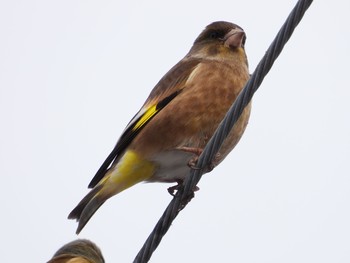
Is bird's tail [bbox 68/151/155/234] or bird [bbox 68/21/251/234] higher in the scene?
bird [bbox 68/21/251/234]

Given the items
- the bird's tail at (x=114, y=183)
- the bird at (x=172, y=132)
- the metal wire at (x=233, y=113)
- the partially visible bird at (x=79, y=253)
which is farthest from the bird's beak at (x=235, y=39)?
the metal wire at (x=233, y=113)

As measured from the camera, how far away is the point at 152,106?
7465mm

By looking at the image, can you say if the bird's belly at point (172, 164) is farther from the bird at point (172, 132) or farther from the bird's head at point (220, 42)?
the bird's head at point (220, 42)

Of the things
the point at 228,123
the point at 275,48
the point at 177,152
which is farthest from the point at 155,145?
the point at 275,48

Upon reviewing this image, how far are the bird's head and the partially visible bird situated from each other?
2.20 meters

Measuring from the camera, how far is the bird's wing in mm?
7277

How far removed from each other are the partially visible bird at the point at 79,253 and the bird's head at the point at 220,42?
220 centimetres

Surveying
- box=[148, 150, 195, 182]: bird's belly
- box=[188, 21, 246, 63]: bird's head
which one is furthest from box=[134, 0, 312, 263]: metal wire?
box=[188, 21, 246, 63]: bird's head

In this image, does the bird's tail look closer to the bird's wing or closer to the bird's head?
the bird's wing

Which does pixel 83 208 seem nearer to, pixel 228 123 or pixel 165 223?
pixel 165 223

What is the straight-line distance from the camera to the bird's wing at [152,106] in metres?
7.28

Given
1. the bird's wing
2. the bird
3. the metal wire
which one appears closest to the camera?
the metal wire

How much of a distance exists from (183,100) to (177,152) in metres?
0.48

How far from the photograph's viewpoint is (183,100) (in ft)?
23.4
